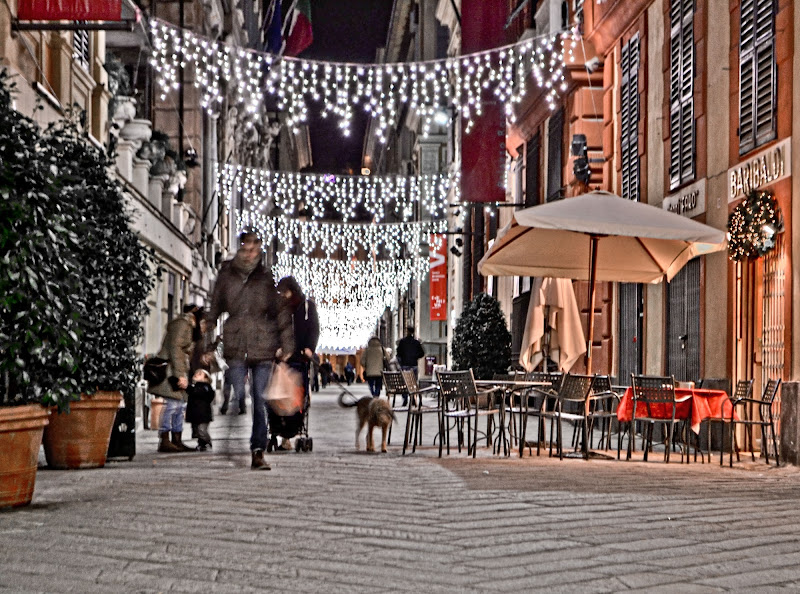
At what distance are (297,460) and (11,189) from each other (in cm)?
480

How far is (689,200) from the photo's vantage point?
15.5 meters

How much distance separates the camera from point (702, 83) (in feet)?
49.5

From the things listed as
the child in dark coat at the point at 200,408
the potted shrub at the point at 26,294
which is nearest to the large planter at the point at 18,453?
the potted shrub at the point at 26,294

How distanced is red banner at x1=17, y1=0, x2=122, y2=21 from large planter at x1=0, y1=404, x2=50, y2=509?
5657 millimetres

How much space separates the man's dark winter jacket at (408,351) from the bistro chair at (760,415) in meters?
12.9

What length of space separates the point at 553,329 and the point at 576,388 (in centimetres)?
240

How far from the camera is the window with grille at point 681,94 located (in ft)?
51.0

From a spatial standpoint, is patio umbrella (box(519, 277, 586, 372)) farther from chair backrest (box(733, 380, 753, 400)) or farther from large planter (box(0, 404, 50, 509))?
large planter (box(0, 404, 50, 509))

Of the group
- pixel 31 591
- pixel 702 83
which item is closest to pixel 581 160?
pixel 702 83

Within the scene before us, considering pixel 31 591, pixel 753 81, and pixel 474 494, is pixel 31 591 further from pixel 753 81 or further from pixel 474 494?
pixel 753 81

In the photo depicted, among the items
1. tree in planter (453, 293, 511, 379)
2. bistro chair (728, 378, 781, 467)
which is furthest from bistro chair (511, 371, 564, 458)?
tree in planter (453, 293, 511, 379)

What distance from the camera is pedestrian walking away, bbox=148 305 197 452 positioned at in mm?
13164

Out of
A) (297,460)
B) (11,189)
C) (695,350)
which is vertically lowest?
(297,460)

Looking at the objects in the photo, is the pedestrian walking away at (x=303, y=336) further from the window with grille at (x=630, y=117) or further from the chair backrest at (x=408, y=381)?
the window with grille at (x=630, y=117)
